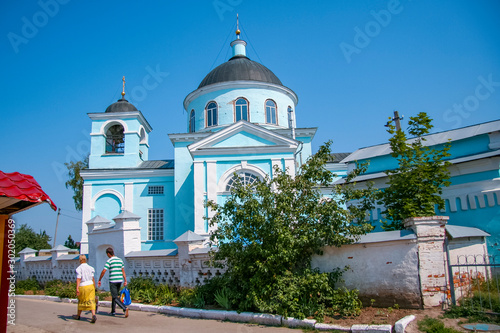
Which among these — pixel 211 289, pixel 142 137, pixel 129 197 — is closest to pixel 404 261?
pixel 211 289

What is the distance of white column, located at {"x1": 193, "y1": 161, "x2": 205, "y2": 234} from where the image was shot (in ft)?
55.4

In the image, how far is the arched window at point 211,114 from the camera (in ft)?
73.3

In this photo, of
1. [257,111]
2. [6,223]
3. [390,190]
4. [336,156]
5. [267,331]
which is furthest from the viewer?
[336,156]

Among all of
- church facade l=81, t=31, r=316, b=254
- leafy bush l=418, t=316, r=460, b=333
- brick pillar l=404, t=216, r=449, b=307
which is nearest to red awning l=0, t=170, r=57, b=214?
leafy bush l=418, t=316, r=460, b=333

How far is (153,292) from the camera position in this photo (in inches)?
370

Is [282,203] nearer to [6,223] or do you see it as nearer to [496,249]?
[6,223]

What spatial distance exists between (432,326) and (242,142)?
13544 mm

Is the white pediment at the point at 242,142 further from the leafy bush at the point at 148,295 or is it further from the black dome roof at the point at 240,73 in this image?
the leafy bush at the point at 148,295

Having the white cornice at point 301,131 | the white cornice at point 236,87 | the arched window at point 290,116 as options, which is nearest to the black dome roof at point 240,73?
the white cornice at point 236,87

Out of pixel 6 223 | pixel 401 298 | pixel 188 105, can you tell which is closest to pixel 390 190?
pixel 401 298

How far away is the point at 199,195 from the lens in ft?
56.8

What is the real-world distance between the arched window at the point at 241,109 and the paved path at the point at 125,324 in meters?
14.9

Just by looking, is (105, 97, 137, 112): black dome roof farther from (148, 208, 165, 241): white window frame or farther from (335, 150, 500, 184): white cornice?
(335, 150, 500, 184): white cornice

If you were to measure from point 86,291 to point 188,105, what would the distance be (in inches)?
697
